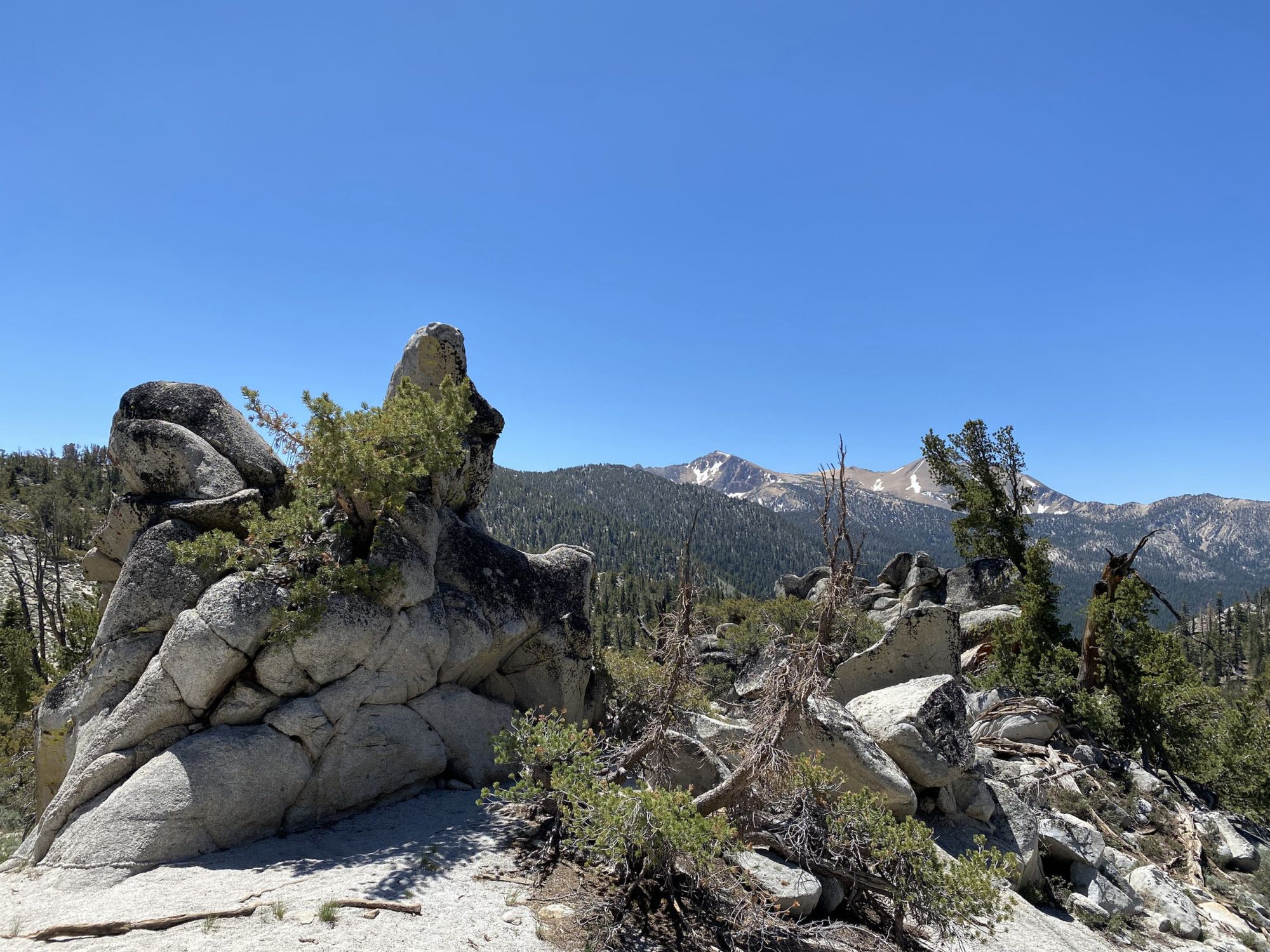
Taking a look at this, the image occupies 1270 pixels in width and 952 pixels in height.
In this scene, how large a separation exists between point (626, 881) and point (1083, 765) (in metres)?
16.6

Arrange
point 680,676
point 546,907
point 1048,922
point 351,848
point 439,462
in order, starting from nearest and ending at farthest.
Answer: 1. point 546,907
2. point 351,848
3. point 680,676
4. point 1048,922
5. point 439,462

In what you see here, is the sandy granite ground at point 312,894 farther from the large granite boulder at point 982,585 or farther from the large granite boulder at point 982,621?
the large granite boulder at point 982,585

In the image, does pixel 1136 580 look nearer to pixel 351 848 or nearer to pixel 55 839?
pixel 351 848

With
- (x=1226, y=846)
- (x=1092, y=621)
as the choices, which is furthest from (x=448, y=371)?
(x=1226, y=846)

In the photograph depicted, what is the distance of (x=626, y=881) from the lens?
10.7m

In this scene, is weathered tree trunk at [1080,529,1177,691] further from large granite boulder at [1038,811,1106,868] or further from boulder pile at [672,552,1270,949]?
large granite boulder at [1038,811,1106,868]

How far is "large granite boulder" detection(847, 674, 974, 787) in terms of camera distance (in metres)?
15.5

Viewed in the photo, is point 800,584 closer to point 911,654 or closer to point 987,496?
point 987,496

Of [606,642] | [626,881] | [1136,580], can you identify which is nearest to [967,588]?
[1136,580]

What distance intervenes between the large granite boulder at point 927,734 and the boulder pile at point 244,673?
7.63 metres

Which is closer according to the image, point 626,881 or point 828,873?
point 626,881

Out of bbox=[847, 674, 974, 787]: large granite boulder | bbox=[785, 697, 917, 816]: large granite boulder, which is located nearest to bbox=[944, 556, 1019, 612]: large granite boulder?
bbox=[847, 674, 974, 787]: large granite boulder

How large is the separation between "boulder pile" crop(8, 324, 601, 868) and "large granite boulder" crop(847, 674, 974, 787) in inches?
301

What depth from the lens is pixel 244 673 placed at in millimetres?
12891
